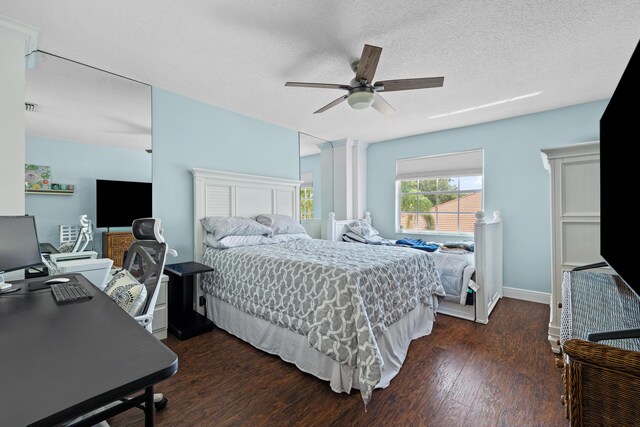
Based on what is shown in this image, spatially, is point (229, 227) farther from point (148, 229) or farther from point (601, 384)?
point (601, 384)

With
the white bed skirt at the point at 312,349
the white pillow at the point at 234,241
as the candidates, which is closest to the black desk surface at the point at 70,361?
the white bed skirt at the point at 312,349

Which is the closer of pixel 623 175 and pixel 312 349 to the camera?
pixel 623 175

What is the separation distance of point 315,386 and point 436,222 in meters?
3.63

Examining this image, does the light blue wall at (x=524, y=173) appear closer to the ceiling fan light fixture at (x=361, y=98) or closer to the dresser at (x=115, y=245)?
the ceiling fan light fixture at (x=361, y=98)

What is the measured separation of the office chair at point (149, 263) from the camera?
5.13 ft

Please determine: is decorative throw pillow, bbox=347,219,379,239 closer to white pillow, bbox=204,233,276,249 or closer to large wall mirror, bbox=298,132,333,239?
large wall mirror, bbox=298,132,333,239

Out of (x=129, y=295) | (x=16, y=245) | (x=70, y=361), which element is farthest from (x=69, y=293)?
(x=70, y=361)

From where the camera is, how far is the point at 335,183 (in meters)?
5.26

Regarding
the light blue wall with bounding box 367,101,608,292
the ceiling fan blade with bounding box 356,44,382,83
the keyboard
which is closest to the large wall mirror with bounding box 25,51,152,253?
the keyboard

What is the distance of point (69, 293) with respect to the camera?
139cm

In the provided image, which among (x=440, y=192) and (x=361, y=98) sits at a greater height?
(x=361, y=98)

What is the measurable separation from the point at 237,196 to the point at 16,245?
2.20 metres

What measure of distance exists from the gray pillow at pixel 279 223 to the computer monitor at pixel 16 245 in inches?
87.0

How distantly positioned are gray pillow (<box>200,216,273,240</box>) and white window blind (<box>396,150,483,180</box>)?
2.97 metres
